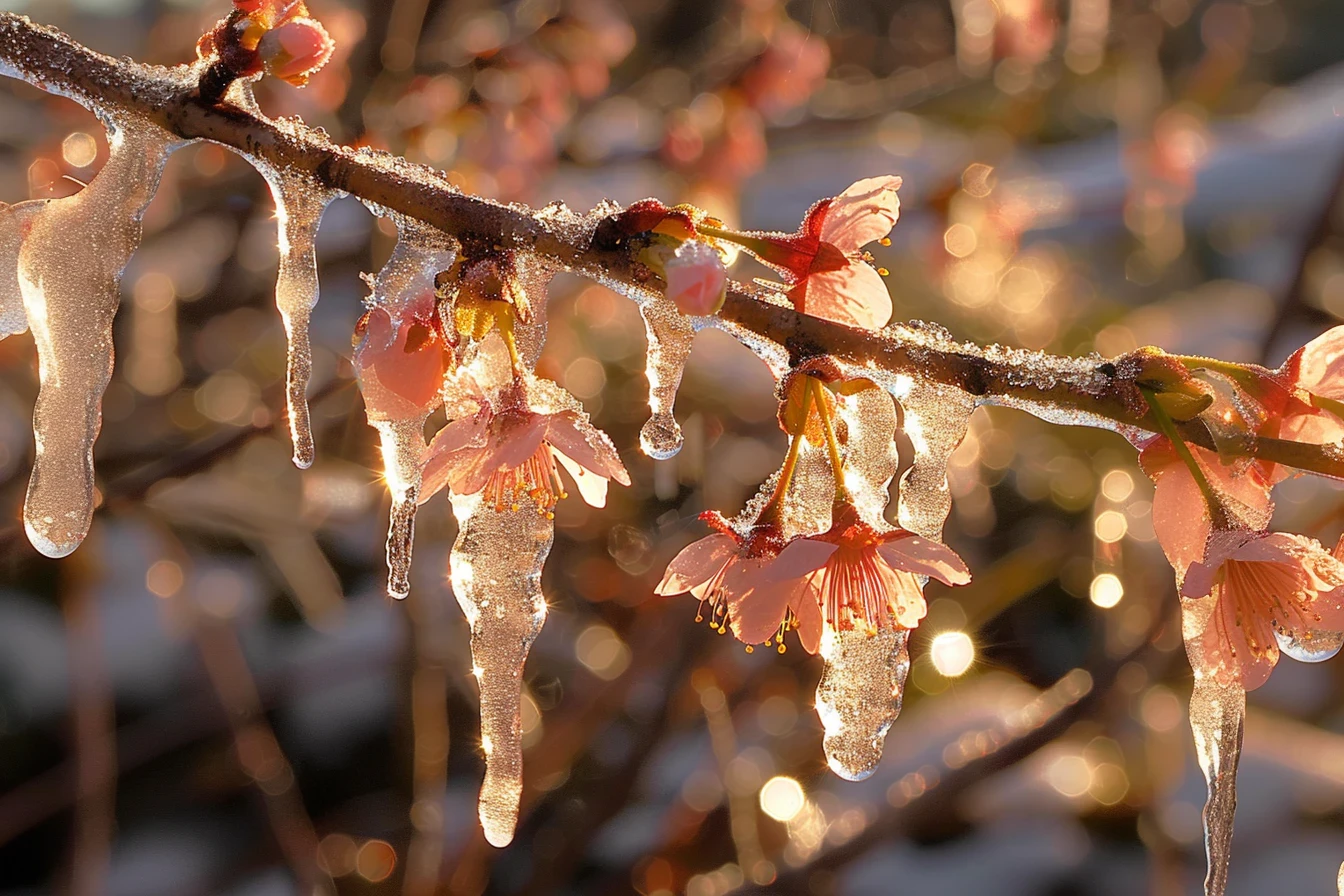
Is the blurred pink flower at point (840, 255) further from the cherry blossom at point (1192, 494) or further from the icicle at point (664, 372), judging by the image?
the cherry blossom at point (1192, 494)

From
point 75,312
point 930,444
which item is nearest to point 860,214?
point 930,444

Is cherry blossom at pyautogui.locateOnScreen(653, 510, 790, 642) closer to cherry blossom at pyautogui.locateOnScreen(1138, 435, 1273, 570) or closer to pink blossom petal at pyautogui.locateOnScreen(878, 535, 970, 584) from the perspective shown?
pink blossom petal at pyautogui.locateOnScreen(878, 535, 970, 584)

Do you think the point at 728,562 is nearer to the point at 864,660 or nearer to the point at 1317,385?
the point at 864,660

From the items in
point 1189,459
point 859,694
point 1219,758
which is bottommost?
point 859,694

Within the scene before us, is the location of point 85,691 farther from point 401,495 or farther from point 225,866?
point 401,495

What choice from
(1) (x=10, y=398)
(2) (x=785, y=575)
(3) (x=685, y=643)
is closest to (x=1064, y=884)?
(3) (x=685, y=643)

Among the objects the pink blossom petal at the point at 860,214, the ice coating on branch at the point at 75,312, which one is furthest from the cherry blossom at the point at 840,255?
the ice coating on branch at the point at 75,312

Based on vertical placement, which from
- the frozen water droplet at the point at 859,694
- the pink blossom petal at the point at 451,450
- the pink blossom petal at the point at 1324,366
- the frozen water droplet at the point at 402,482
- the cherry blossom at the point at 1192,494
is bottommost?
the frozen water droplet at the point at 859,694
